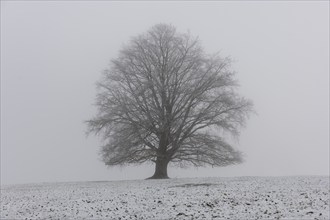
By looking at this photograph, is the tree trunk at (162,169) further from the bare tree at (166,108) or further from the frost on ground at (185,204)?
the frost on ground at (185,204)

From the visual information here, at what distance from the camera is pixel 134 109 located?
32281mm

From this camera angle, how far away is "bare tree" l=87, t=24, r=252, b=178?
32375 mm

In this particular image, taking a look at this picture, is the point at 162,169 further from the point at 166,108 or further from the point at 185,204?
the point at 185,204

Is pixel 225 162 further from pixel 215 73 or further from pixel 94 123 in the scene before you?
pixel 94 123

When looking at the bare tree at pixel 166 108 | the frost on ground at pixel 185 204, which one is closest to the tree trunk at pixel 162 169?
the bare tree at pixel 166 108

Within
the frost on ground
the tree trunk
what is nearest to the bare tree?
the tree trunk

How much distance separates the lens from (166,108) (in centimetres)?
3338

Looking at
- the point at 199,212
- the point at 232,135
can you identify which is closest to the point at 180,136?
the point at 232,135

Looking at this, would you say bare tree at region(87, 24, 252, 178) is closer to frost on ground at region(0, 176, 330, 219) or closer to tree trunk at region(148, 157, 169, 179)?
tree trunk at region(148, 157, 169, 179)

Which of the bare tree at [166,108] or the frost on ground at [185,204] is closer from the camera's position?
the frost on ground at [185,204]

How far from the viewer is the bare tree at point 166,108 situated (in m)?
32.4

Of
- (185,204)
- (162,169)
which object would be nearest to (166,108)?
(162,169)

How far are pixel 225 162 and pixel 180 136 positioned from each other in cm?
378

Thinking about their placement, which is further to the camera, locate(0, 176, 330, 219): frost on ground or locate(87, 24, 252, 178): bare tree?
locate(87, 24, 252, 178): bare tree
